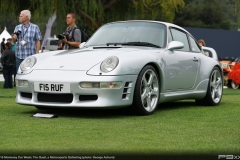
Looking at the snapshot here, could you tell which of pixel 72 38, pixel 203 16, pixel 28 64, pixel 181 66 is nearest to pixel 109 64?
pixel 28 64

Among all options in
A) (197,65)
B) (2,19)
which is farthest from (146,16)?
(197,65)

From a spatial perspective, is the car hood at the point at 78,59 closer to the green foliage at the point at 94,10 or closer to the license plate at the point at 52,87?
the license plate at the point at 52,87

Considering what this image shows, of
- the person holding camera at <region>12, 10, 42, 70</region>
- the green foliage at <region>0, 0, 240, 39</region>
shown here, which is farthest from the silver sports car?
the green foliage at <region>0, 0, 240, 39</region>

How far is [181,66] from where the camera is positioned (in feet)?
29.9

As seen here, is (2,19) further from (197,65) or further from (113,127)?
(113,127)

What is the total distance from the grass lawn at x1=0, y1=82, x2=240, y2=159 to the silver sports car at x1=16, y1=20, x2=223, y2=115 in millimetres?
248

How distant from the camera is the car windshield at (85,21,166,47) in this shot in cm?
894

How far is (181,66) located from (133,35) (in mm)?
851

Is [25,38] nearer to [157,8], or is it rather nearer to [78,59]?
[78,59]

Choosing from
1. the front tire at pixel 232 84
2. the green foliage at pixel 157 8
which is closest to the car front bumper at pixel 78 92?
the front tire at pixel 232 84

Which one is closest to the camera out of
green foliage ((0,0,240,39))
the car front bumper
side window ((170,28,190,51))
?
the car front bumper

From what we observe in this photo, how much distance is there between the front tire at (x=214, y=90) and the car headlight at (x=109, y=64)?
2.74 m

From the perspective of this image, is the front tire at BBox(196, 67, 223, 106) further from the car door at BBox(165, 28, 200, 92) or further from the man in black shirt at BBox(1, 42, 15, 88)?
the man in black shirt at BBox(1, 42, 15, 88)

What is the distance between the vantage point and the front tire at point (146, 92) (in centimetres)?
796
